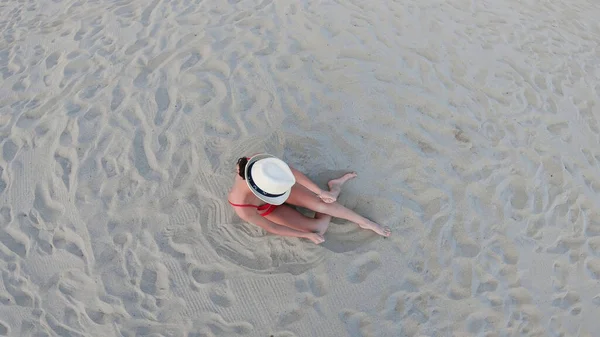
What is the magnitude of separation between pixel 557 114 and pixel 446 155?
1582 millimetres

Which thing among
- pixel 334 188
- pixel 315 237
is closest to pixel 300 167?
pixel 334 188

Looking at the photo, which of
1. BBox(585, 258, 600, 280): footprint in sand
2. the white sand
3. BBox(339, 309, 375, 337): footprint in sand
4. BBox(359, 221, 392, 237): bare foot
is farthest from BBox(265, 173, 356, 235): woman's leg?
BBox(585, 258, 600, 280): footprint in sand

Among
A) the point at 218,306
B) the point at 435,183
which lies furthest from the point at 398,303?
the point at 218,306

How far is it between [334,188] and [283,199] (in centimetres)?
73

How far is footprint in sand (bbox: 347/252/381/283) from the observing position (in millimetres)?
3855

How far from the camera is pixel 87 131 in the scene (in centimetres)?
461

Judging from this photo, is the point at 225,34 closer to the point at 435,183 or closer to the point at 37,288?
the point at 435,183

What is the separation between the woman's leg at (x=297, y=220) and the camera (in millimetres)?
3904

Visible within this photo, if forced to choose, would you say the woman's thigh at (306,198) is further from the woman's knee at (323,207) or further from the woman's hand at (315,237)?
the woman's hand at (315,237)

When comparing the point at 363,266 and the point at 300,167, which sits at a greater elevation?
the point at 300,167

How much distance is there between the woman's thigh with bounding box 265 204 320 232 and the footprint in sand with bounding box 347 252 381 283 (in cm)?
46

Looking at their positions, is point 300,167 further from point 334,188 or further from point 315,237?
point 315,237

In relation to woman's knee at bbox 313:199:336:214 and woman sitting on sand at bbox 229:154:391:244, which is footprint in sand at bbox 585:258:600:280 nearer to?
woman sitting on sand at bbox 229:154:391:244

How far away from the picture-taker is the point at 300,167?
442 cm
